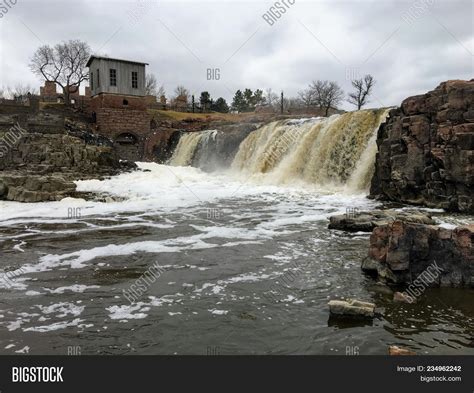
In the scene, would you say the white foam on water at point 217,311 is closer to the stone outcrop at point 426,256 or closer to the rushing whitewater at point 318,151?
the stone outcrop at point 426,256

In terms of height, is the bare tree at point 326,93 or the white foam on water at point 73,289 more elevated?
the bare tree at point 326,93

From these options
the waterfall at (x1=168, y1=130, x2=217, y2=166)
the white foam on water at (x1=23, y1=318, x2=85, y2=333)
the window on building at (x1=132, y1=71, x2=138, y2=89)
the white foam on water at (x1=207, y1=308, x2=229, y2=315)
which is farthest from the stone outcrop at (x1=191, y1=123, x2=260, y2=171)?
the white foam on water at (x1=23, y1=318, x2=85, y2=333)

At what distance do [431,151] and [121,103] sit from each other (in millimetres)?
30356

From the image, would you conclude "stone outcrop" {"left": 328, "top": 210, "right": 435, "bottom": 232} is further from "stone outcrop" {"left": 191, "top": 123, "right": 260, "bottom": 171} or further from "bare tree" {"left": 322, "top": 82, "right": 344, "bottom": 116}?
"bare tree" {"left": 322, "top": 82, "right": 344, "bottom": 116}

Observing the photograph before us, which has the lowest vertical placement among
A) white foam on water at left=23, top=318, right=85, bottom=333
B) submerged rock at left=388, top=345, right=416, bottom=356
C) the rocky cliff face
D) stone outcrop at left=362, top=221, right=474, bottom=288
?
Result: white foam on water at left=23, top=318, right=85, bottom=333

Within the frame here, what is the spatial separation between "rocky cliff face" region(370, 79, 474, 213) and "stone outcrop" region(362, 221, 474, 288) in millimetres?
7775

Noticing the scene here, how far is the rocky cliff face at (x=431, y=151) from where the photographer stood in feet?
44.9

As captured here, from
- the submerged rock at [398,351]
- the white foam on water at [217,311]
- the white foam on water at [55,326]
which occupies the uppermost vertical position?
the submerged rock at [398,351]

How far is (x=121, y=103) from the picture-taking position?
38.7m

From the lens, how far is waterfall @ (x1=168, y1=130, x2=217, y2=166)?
33.3 m

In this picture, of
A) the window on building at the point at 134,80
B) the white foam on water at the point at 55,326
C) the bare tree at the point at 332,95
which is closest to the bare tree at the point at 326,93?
the bare tree at the point at 332,95

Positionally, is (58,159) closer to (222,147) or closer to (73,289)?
(222,147)

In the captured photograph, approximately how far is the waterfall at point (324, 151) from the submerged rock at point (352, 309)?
13.2m
